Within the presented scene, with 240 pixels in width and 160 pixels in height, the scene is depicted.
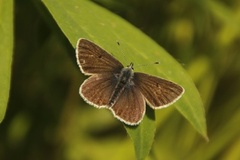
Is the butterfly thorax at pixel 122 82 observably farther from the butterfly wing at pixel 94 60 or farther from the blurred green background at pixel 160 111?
the blurred green background at pixel 160 111

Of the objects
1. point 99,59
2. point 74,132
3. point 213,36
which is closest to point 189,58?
point 213,36

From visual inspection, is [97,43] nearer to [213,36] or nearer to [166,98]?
[166,98]

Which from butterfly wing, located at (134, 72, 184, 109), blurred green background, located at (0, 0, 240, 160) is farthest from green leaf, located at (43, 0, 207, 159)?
blurred green background, located at (0, 0, 240, 160)

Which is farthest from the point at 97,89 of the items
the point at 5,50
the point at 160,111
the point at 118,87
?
the point at 160,111

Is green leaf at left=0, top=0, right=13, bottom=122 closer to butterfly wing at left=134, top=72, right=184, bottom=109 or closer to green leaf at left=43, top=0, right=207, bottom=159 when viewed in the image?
green leaf at left=43, top=0, right=207, bottom=159

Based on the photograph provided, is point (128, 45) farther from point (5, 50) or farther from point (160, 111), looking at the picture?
point (160, 111)
